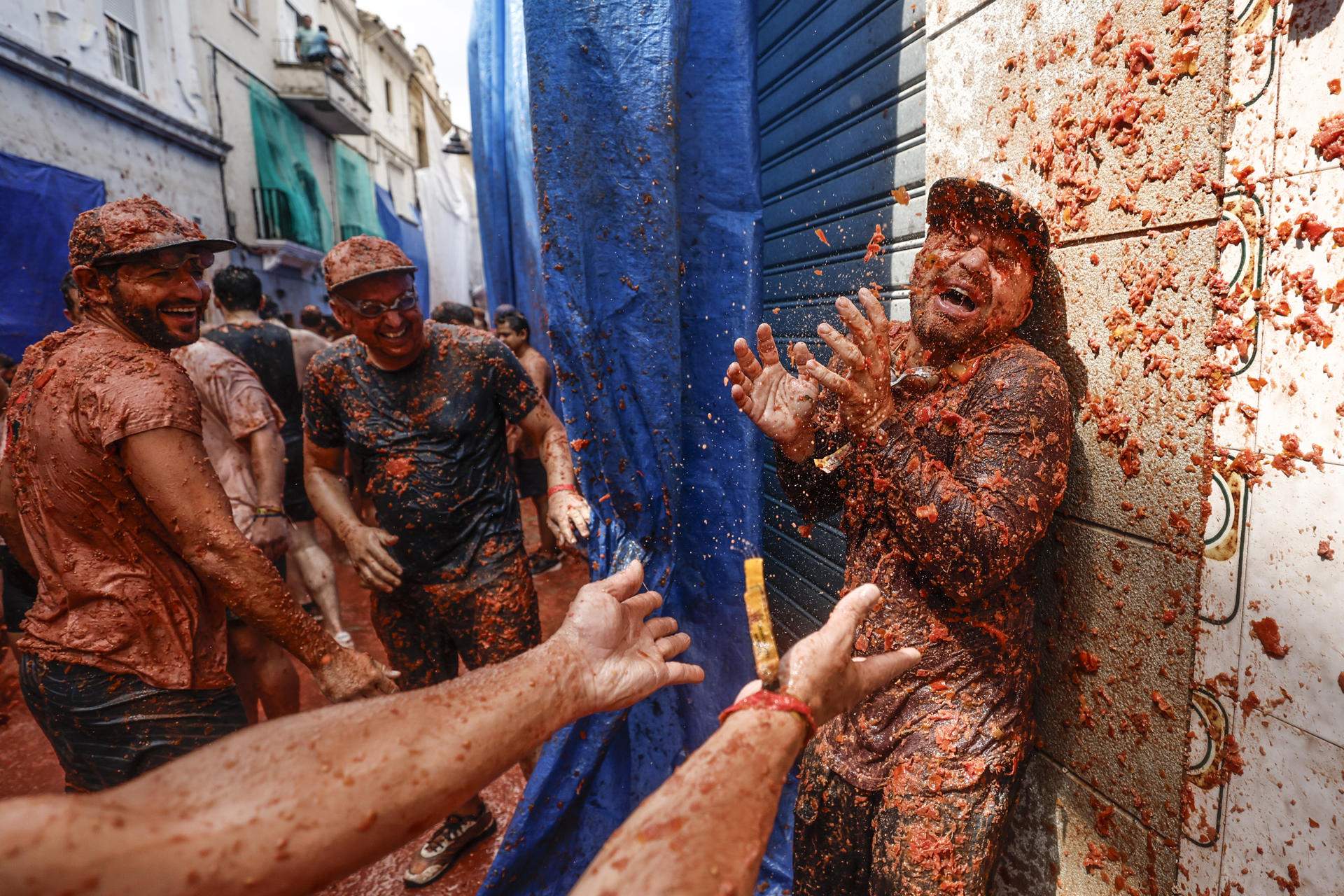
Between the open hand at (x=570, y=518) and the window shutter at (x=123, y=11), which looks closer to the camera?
the open hand at (x=570, y=518)

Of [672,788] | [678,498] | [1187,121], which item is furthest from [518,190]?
[672,788]

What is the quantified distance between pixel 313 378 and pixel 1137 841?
9.95 feet

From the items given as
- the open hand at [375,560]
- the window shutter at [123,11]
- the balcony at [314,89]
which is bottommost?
the open hand at [375,560]

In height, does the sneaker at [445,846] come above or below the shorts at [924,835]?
below

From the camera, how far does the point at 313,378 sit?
9.09ft

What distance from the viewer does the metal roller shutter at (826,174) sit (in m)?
2.27

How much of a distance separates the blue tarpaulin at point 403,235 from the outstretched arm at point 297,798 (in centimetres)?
1733

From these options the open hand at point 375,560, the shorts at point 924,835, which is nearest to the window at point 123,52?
the open hand at point 375,560

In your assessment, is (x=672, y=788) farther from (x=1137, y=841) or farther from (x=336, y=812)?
(x=1137, y=841)


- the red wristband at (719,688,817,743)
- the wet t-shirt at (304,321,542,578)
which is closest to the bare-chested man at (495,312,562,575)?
the wet t-shirt at (304,321,542,578)

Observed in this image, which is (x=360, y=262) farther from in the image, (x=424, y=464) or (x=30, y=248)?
(x=30, y=248)

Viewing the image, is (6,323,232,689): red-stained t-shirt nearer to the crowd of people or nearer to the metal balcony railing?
the crowd of people

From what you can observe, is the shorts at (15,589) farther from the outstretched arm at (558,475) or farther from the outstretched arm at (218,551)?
the outstretched arm at (558,475)

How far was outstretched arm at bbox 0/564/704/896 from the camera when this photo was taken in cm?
75
